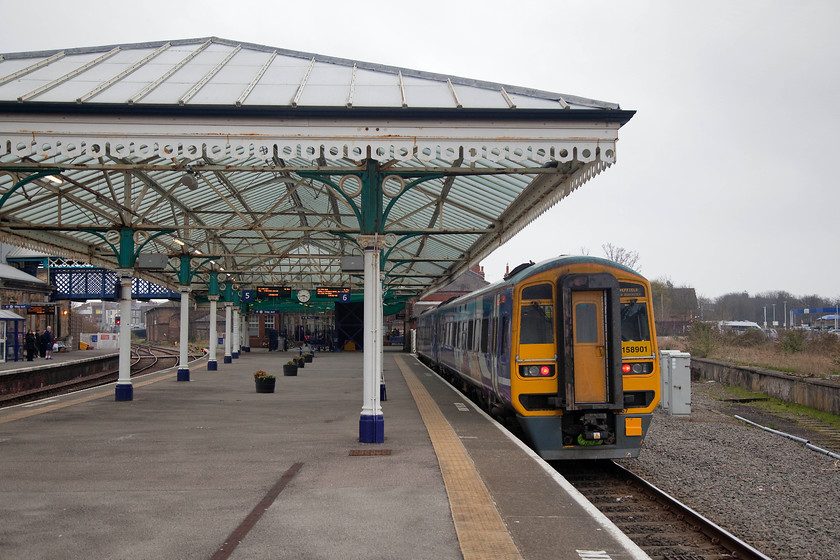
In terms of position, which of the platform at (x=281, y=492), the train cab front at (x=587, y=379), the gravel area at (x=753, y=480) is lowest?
the gravel area at (x=753, y=480)

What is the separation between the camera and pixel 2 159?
33.4ft

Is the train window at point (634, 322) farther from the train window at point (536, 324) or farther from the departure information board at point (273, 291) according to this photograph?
the departure information board at point (273, 291)

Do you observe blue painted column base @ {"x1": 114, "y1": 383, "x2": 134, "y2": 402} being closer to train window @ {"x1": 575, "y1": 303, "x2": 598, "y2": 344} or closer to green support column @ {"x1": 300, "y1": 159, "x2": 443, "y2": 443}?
green support column @ {"x1": 300, "y1": 159, "x2": 443, "y2": 443}

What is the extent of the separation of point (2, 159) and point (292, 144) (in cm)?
429

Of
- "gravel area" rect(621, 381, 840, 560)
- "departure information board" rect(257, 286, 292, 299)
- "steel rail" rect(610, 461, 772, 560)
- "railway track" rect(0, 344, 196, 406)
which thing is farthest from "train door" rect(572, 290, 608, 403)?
"departure information board" rect(257, 286, 292, 299)

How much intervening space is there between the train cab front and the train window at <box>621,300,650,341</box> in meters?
0.01

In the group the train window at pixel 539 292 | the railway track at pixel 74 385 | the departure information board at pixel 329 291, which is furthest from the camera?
the departure information board at pixel 329 291

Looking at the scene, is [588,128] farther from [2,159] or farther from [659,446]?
[2,159]

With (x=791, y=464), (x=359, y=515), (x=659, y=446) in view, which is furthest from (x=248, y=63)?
(x=791, y=464)

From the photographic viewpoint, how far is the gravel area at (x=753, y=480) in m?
7.11

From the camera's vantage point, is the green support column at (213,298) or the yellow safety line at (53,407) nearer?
the yellow safety line at (53,407)

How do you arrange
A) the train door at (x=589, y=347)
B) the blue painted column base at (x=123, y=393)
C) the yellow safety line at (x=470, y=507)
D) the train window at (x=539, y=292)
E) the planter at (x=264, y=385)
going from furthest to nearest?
the planter at (x=264, y=385) < the blue painted column base at (x=123, y=393) < the train window at (x=539, y=292) < the train door at (x=589, y=347) < the yellow safety line at (x=470, y=507)

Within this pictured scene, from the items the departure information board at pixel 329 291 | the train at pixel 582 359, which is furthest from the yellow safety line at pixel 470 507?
the departure information board at pixel 329 291

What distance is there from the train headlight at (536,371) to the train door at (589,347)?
366 mm
